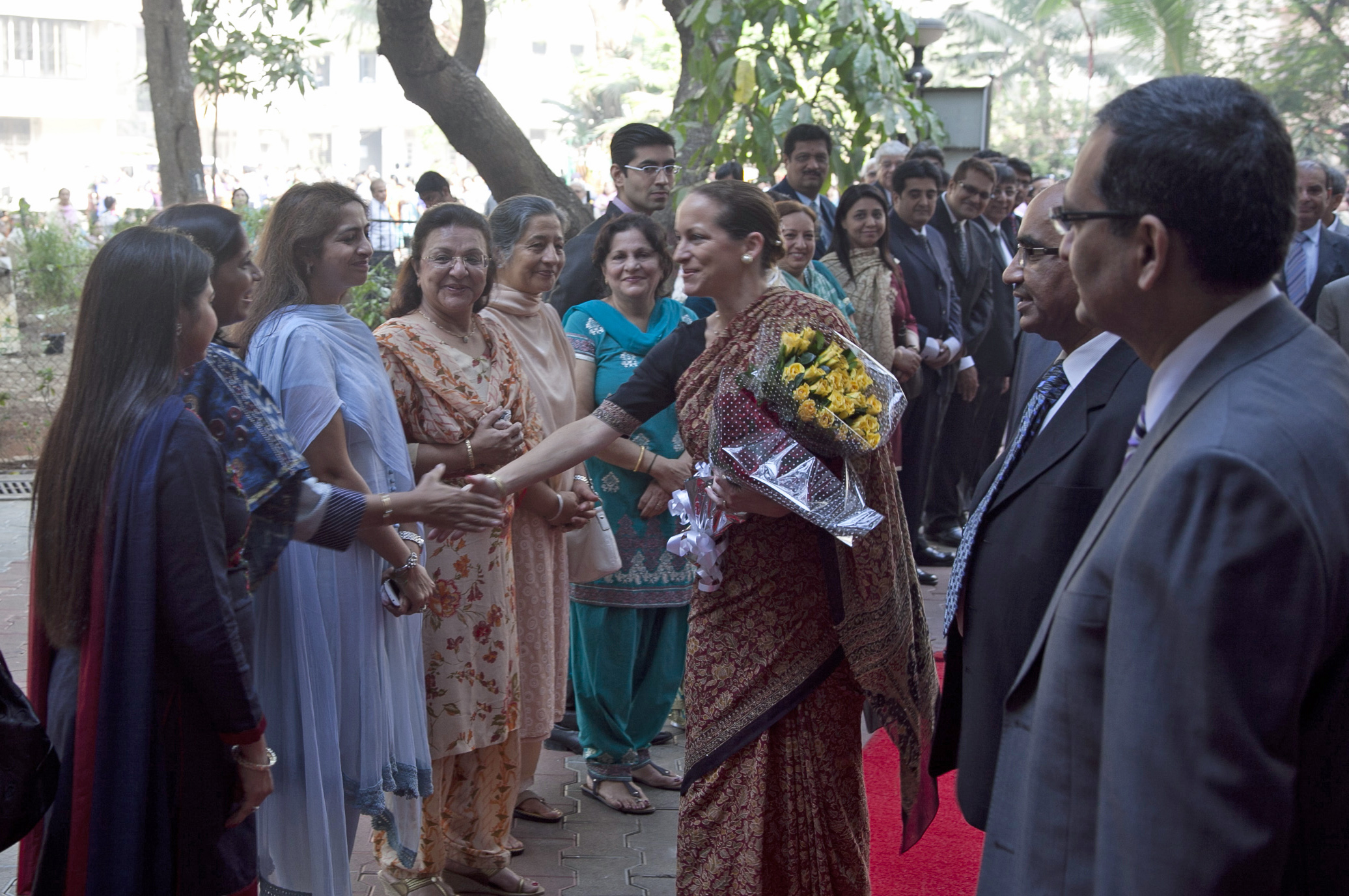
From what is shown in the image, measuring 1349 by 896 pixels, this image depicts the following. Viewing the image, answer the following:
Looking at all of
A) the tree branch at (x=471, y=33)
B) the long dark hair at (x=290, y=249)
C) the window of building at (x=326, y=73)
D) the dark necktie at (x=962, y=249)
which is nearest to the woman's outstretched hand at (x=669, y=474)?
the long dark hair at (x=290, y=249)

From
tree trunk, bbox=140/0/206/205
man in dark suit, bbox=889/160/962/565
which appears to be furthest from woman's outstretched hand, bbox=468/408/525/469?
tree trunk, bbox=140/0/206/205

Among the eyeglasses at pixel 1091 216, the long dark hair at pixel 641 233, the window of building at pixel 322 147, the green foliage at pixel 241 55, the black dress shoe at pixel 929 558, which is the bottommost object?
the black dress shoe at pixel 929 558

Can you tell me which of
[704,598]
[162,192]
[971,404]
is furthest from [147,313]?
[162,192]

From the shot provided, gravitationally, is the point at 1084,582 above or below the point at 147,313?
below

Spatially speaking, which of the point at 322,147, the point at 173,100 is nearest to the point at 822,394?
the point at 173,100

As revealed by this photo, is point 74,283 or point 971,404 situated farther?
point 74,283

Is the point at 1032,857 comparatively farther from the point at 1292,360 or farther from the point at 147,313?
the point at 147,313

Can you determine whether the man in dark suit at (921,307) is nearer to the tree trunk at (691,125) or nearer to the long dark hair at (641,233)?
the tree trunk at (691,125)

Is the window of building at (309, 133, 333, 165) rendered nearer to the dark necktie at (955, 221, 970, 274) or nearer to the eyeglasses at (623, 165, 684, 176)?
the dark necktie at (955, 221, 970, 274)

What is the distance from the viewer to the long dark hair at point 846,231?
6645 millimetres

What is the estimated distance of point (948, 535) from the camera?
8.14m

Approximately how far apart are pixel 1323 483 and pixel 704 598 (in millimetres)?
2113

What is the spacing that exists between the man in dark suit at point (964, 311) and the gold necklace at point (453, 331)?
15.2ft

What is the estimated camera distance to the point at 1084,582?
4.69 feet
